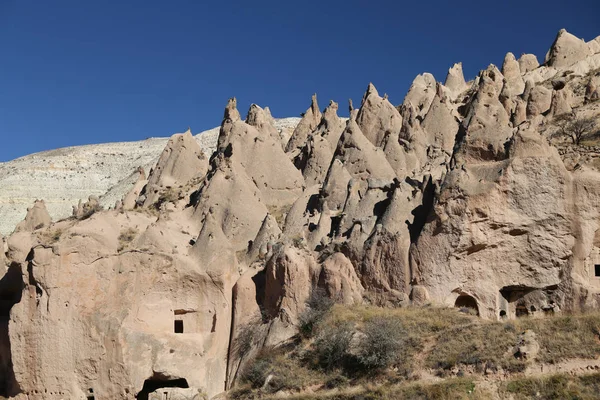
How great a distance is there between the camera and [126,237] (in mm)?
28172

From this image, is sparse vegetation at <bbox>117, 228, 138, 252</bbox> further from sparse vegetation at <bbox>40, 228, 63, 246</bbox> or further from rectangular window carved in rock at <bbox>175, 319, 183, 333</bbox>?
rectangular window carved in rock at <bbox>175, 319, 183, 333</bbox>

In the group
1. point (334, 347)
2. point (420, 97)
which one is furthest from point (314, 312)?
point (420, 97)

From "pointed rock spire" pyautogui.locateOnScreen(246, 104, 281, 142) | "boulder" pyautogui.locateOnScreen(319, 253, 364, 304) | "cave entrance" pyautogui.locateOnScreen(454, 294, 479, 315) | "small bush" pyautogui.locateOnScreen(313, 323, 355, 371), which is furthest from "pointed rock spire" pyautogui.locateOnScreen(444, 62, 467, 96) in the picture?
"small bush" pyautogui.locateOnScreen(313, 323, 355, 371)

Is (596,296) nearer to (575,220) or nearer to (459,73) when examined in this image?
(575,220)

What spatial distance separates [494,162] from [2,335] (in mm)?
17366

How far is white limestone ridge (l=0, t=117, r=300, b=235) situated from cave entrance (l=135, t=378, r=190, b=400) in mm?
42415

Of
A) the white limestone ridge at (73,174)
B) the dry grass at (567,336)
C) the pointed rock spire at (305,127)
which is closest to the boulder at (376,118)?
the pointed rock spire at (305,127)

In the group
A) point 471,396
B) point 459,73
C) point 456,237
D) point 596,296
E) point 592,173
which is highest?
point 459,73

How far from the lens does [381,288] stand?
81.5 ft

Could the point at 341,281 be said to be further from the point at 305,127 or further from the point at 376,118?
the point at 305,127

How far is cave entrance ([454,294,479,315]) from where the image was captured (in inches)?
953

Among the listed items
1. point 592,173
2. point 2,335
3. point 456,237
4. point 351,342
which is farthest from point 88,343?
point 592,173

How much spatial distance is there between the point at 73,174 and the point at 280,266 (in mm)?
72778

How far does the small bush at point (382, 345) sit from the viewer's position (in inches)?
846
